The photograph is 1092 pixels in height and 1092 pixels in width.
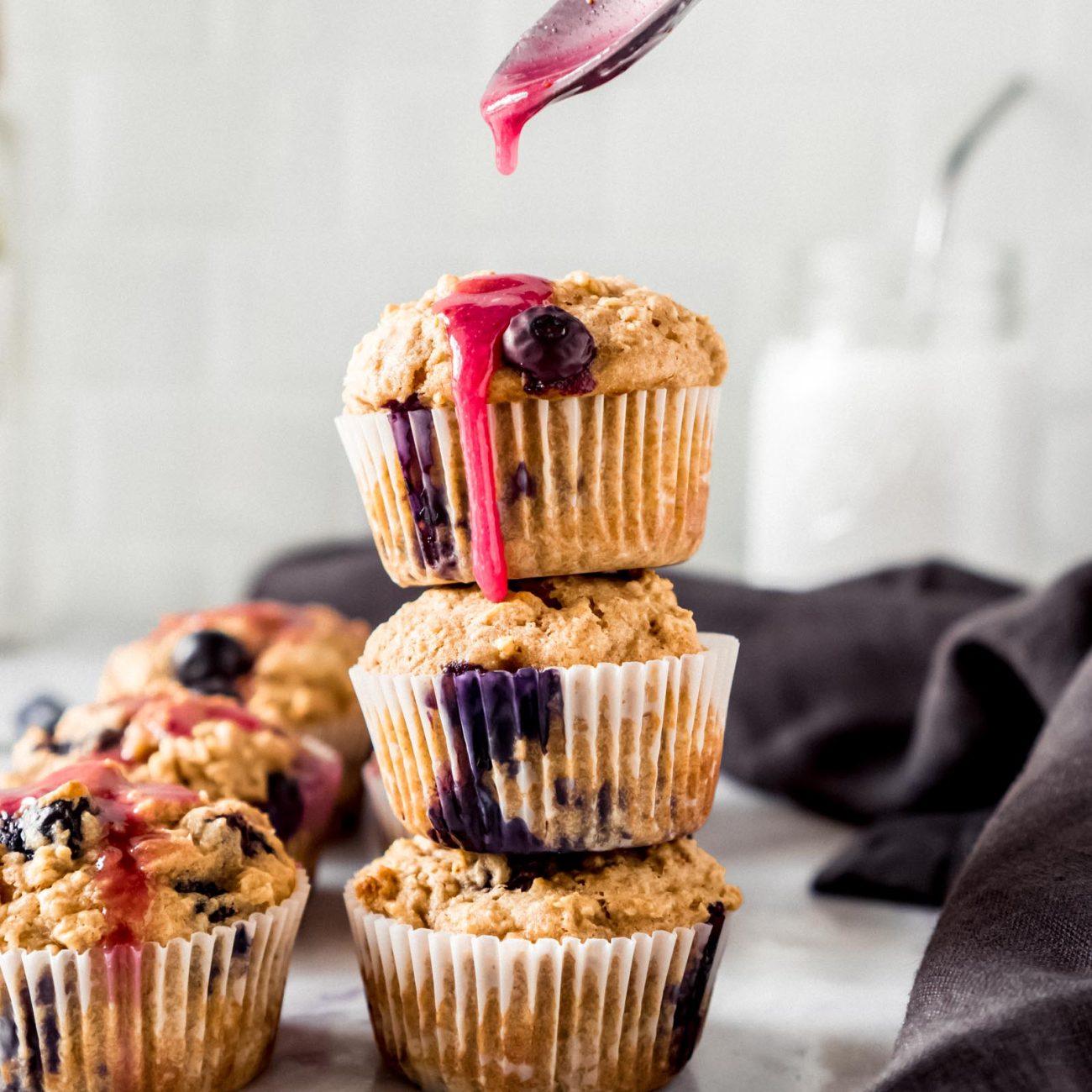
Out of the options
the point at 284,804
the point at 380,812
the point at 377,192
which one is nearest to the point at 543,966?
the point at 284,804

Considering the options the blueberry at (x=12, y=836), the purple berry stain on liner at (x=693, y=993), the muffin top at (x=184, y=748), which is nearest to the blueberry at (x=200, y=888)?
the blueberry at (x=12, y=836)

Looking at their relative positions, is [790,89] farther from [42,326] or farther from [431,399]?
[431,399]

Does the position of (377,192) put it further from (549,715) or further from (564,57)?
(549,715)

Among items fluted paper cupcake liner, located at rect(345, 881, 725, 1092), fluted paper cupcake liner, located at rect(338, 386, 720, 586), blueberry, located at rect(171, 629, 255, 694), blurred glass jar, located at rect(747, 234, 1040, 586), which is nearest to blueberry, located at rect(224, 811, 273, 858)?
fluted paper cupcake liner, located at rect(345, 881, 725, 1092)

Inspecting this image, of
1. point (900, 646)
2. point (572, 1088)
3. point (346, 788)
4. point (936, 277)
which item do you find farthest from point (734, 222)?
point (572, 1088)

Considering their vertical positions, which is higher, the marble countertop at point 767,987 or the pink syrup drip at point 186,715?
the pink syrup drip at point 186,715

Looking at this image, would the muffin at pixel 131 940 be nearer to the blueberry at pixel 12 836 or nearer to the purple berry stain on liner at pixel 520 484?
the blueberry at pixel 12 836

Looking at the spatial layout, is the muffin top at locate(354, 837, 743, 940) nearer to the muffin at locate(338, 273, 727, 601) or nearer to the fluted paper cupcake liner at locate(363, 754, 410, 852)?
the muffin at locate(338, 273, 727, 601)
